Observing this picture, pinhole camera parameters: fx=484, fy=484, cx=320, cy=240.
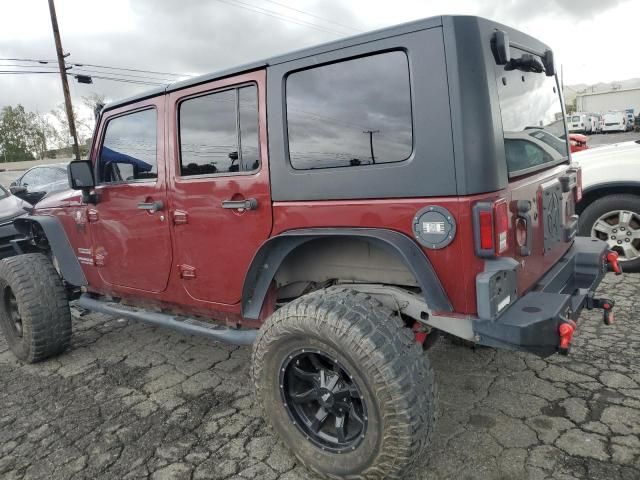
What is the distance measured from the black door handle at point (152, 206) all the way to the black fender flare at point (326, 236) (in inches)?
33.1

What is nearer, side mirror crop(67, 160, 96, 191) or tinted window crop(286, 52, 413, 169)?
tinted window crop(286, 52, 413, 169)

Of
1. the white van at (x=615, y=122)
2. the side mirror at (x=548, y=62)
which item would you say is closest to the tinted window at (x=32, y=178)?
the side mirror at (x=548, y=62)

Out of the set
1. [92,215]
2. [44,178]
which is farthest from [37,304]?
[44,178]

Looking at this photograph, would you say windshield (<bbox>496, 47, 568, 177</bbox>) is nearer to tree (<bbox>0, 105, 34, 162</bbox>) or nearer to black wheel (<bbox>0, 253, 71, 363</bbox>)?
black wheel (<bbox>0, 253, 71, 363</bbox>)

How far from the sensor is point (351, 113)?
2225 mm

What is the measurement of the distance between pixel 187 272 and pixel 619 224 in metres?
4.14

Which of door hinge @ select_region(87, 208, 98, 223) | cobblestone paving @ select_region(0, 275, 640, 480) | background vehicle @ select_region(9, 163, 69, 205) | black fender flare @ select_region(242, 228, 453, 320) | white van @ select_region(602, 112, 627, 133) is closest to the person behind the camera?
black fender flare @ select_region(242, 228, 453, 320)

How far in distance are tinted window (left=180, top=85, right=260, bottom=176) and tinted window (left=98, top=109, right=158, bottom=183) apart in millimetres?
327

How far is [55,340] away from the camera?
3777 millimetres

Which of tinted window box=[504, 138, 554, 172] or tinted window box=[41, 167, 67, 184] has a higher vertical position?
tinted window box=[41, 167, 67, 184]

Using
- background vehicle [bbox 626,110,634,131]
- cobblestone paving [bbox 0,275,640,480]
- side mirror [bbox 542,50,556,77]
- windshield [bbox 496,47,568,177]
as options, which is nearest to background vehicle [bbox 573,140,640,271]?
cobblestone paving [bbox 0,275,640,480]

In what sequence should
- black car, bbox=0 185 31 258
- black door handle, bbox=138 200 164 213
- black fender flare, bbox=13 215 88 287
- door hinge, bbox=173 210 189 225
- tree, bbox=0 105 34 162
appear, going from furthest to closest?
1. tree, bbox=0 105 34 162
2. black car, bbox=0 185 31 258
3. black fender flare, bbox=13 215 88 287
4. black door handle, bbox=138 200 164 213
5. door hinge, bbox=173 210 189 225

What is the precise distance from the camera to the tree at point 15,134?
6328 centimetres

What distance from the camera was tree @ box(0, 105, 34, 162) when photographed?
6328cm
